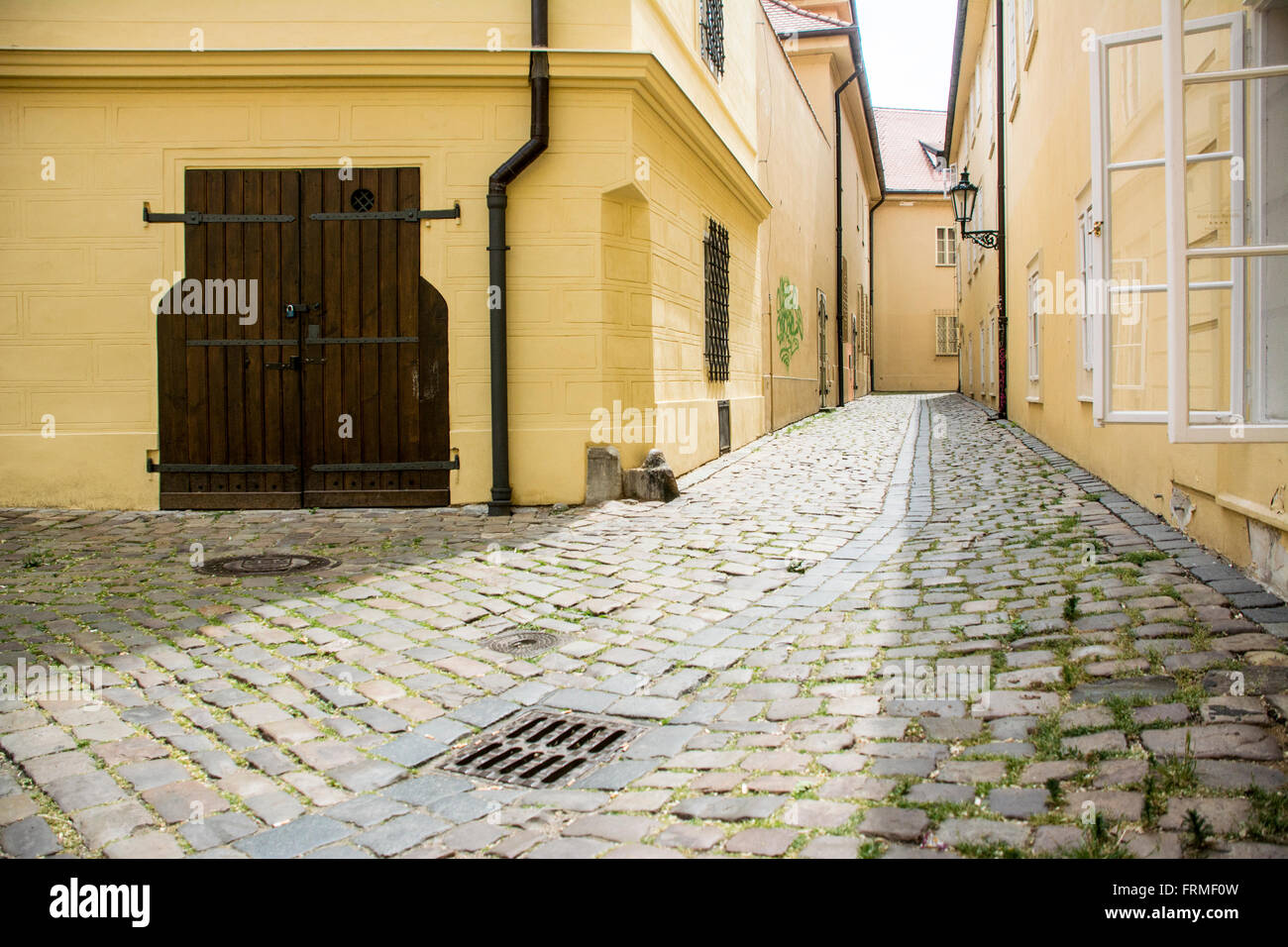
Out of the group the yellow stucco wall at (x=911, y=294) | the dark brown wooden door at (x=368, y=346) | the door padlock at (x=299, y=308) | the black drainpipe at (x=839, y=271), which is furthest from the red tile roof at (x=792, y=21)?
the door padlock at (x=299, y=308)

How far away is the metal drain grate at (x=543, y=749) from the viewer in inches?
139

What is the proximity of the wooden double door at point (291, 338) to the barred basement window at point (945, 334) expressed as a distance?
1293 inches

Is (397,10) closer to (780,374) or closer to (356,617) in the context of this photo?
(356,617)

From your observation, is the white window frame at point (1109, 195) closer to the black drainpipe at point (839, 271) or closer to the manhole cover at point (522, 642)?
the manhole cover at point (522, 642)

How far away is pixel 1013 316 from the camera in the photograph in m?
15.4

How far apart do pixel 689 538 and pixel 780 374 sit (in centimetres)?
1031

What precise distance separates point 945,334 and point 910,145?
34.3ft

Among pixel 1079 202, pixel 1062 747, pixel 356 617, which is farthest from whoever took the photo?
pixel 1079 202

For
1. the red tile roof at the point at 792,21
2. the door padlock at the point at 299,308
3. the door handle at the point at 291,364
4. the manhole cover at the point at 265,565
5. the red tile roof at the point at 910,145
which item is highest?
the red tile roof at the point at 910,145

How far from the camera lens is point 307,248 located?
838 cm

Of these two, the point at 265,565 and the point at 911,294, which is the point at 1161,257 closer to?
the point at 265,565

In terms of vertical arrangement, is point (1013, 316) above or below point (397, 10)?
below
